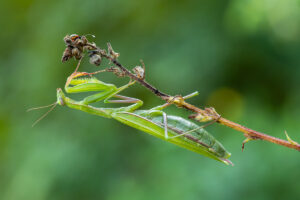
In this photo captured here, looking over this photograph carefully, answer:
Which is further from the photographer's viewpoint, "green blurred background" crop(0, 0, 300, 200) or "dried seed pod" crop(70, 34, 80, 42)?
"green blurred background" crop(0, 0, 300, 200)

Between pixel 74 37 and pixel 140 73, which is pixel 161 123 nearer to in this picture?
pixel 140 73

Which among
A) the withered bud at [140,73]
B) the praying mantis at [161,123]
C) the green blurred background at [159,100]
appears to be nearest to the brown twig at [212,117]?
the withered bud at [140,73]

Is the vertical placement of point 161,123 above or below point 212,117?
above

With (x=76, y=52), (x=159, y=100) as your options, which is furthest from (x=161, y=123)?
(x=159, y=100)

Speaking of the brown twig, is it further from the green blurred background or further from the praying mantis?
the green blurred background

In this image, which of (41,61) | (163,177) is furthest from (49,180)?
(41,61)

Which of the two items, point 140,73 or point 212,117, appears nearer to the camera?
point 212,117

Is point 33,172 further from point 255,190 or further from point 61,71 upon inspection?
point 255,190

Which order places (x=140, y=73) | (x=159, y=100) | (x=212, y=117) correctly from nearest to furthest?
(x=212, y=117) → (x=140, y=73) → (x=159, y=100)

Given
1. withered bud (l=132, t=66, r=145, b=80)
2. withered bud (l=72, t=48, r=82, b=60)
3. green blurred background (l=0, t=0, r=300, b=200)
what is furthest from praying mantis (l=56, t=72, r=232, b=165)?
green blurred background (l=0, t=0, r=300, b=200)
